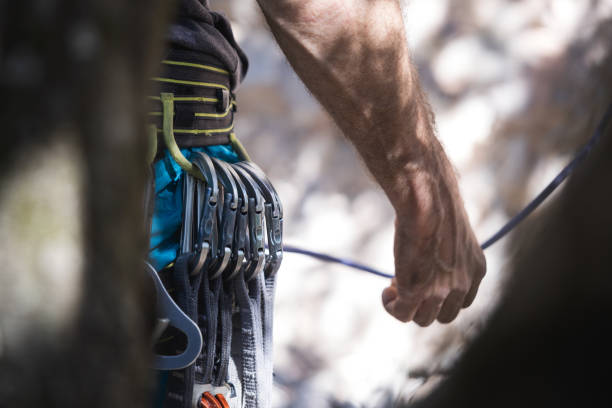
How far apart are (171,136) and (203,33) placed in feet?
0.39

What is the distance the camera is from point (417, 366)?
1.39 metres

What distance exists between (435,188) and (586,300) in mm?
579

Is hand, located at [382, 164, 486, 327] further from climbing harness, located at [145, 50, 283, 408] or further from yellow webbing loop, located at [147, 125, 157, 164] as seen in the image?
yellow webbing loop, located at [147, 125, 157, 164]

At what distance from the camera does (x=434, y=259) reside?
0.84m

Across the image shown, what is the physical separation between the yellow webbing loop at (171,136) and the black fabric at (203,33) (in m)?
0.06

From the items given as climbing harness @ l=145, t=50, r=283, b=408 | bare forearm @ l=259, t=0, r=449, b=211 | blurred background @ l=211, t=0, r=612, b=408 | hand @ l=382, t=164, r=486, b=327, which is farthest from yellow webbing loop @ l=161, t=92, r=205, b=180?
blurred background @ l=211, t=0, r=612, b=408

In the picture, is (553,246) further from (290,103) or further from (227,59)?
(290,103)

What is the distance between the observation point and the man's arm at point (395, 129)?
2.12ft

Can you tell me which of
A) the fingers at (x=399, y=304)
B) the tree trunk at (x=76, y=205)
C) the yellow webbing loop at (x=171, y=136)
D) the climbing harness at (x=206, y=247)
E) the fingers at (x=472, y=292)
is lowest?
the fingers at (x=399, y=304)

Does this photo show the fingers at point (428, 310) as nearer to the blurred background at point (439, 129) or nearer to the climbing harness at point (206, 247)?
the climbing harness at point (206, 247)

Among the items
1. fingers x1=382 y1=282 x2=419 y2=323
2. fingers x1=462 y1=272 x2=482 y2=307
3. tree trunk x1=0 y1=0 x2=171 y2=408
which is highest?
tree trunk x1=0 y1=0 x2=171 y2=408

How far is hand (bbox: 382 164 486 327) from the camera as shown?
0.81m

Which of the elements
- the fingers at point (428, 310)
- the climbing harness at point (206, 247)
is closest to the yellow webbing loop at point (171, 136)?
the climbing harness at point (206, 247)

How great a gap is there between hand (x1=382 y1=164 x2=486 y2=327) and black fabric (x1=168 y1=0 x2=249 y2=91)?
0.26 metres
